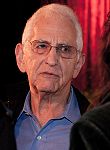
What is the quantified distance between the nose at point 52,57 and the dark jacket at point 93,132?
41.0 inches

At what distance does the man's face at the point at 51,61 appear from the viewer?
2082mm

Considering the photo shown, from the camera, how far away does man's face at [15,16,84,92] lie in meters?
2.08

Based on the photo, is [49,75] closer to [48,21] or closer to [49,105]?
[49,105]

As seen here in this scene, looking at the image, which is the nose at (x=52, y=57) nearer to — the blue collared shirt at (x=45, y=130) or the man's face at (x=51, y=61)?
the man's face at (x=51, y=61)

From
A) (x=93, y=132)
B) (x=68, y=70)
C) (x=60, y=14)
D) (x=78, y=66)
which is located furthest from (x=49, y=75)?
(x=93, y=132)

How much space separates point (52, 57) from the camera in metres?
2.08

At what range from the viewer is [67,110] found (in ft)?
7.00

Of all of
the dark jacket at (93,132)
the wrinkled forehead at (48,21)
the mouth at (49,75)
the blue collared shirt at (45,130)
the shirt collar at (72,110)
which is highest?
the wrinkled forehead at (48,21)

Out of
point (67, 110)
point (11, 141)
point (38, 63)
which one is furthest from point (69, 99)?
point (11, 141)

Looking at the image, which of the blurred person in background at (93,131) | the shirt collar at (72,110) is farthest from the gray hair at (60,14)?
the blurred person in background at (93,131)

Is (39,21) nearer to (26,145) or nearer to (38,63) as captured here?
(38,63)

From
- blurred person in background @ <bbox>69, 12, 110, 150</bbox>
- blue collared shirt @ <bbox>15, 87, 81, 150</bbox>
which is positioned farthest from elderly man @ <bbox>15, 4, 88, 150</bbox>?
blurred person in background @ <bbox>69, 12, 110, 150</bbox>

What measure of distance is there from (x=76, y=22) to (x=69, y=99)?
1.32ft

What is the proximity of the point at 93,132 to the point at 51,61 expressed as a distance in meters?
1.09
